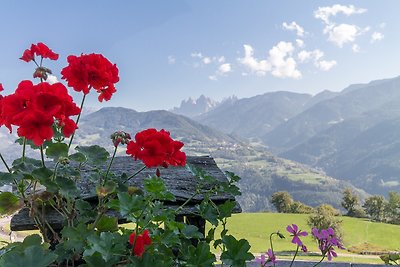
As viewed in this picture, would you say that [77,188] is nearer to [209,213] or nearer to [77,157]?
[77,157]

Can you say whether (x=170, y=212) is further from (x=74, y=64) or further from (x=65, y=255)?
(x=74, y=64)

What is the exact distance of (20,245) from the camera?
1562 millimetres

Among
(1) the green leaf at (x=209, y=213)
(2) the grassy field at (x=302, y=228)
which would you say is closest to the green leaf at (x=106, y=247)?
(1) the green leaf at (x=209, y=213)

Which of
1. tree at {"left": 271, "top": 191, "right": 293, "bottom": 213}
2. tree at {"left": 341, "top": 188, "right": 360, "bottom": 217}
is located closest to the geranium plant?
tree at {"left": 341, "top": 188, "right": 360, "bottom": 217}

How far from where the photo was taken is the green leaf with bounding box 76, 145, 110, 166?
171 cm

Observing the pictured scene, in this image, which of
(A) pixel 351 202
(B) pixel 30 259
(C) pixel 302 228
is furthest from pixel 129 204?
(A) pixel 351 202

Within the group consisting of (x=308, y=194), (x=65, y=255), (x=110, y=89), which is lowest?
(x=308, y=194)

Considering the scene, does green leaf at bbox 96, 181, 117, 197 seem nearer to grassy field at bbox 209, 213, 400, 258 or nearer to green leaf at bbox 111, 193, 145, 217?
green leaf at bbox 111, 193, 145, 217

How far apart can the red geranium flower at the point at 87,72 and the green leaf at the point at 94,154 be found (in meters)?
0.29

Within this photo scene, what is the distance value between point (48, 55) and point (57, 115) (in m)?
0.76

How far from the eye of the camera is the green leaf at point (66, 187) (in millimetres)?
1477

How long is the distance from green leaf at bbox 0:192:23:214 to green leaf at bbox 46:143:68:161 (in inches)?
9.4

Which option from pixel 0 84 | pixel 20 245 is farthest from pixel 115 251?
pixel 0 84

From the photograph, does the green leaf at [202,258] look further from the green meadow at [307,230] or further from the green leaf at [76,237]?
the green meadow at [307,230]
